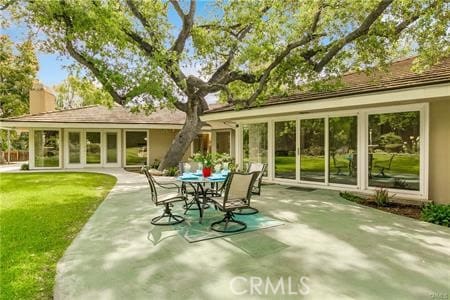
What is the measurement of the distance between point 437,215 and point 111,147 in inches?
717

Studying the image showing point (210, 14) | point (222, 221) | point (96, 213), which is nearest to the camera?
point (222, 221)

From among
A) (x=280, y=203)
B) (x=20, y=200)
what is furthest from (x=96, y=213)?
(x=280, y=203)

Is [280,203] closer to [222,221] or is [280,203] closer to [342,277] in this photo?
[222,221]

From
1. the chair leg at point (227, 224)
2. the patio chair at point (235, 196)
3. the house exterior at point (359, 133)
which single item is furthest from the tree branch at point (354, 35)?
the chair leg at point (227, 224)

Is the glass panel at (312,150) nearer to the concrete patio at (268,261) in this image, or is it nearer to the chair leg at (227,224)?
the concrete patio at (268,261)

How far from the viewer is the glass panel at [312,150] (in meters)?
10.2

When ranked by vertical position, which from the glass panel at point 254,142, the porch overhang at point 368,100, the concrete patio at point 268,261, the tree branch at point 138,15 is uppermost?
the tree branch at point 138,15

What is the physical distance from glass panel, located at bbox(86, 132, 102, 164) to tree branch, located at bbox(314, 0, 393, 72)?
14960mm

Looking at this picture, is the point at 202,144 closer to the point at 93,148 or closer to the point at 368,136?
the point at 93,148

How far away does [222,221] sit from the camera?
5.91 metres

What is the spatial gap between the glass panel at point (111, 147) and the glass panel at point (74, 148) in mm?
1777

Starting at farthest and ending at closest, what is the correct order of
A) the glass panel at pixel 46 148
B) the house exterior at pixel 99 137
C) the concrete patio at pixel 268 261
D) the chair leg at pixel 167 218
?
the glass panel at pixel 46 148, the house exterior at pixel 99 137, the chair leg at pixel 167 218, the concrete patio at pixel 268 261

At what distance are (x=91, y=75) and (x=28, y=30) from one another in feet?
9.14

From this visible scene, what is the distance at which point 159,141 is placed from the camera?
20.4 m
